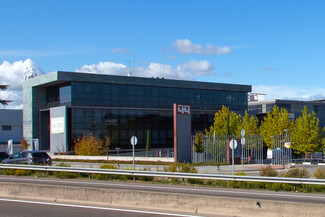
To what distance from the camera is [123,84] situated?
221ft

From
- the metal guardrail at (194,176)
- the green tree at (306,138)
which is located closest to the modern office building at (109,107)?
the green tree at (306,138)

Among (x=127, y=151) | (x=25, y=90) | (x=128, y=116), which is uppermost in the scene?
(x=25, y=90)

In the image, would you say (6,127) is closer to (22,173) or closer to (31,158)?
(31,158)

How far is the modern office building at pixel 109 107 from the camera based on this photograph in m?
63.5

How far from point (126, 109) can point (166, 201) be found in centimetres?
5471

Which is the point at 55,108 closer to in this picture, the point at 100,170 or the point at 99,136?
the point at 99,136

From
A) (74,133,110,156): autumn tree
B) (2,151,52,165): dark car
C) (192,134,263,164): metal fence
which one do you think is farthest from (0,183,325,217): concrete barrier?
(74,133,110,156): autumn tree

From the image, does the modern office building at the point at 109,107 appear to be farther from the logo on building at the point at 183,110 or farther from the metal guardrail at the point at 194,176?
the metal guardrail at the point at 194,176

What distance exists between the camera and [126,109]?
66938mm

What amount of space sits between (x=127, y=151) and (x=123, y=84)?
10053 millimetres

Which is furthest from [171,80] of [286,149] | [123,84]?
[286,149]

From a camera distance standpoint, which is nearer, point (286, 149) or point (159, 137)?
point (286, 149)

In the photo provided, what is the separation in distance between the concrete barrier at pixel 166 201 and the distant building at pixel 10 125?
244ft

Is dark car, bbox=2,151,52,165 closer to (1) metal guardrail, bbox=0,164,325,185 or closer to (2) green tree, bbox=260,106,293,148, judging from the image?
(1) metal guardrail, bbox=0,164,325,185
